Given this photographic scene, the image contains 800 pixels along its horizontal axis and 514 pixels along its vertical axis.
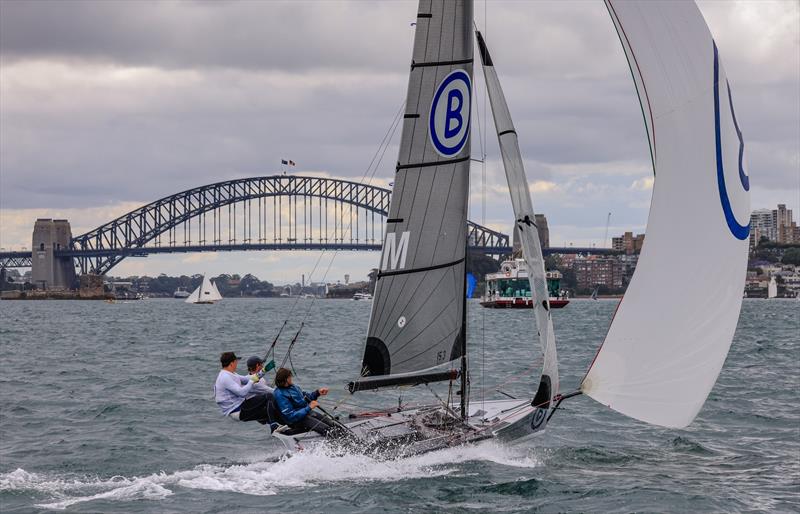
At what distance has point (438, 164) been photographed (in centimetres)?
897

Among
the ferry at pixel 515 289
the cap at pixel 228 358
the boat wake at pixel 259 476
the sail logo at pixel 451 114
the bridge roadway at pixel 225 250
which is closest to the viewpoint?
the boat wake at pixel 259 476


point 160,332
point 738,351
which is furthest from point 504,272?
point 738,351

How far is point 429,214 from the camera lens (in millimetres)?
9047

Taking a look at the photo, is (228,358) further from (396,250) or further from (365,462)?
(396,250)

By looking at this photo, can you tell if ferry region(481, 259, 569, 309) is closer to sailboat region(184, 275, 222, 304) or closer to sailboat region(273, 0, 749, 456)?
sailboat region(184, 275, 222, 304)

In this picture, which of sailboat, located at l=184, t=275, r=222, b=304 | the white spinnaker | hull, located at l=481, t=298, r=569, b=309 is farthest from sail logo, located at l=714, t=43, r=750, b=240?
sailboat, located at l=184, t=275, r=222, b=304

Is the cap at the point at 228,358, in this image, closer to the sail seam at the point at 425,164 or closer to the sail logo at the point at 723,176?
the sail seam at the point at 425,164

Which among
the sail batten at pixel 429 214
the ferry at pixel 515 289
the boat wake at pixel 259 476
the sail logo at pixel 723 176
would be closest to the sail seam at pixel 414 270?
the sail batten at pixel 429 214

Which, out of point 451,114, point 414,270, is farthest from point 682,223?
point 414,270

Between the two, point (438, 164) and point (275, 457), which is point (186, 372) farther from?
point (438, 164)

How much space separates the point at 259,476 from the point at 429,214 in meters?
2.59

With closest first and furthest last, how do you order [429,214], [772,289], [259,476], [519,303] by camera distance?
[259,476]
[429,214]
[519,303]
[772,289]

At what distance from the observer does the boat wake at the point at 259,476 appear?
8.20 meters

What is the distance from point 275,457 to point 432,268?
7.19 ft
